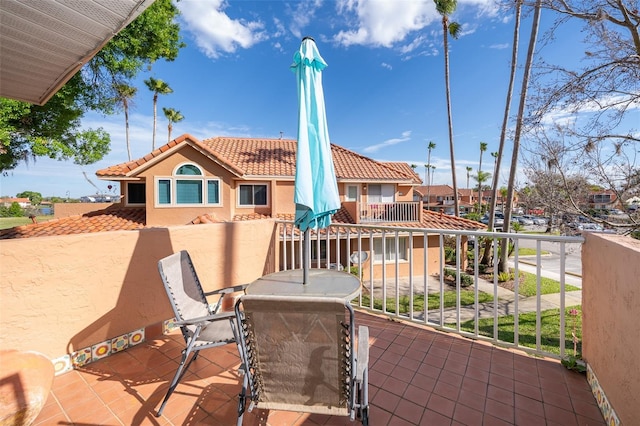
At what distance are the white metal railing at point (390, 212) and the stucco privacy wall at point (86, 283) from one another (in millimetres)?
12431

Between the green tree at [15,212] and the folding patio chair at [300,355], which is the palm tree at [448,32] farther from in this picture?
the green tree at [15,212]

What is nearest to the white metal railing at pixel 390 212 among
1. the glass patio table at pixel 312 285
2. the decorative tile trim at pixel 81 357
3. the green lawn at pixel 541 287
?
the green lawn at pixel 541 287

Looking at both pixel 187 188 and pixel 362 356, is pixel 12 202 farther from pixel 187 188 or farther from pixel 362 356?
pixel 362 356

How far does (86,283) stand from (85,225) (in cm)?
1045

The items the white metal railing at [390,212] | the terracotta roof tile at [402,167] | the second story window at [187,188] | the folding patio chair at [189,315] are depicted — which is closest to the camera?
the folding patio chair at [189,315]

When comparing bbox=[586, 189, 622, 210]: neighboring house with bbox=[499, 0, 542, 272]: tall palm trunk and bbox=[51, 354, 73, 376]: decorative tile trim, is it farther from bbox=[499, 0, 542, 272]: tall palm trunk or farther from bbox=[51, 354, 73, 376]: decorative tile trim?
bbox=[51, 354, 73, 376]: decorative tile trim

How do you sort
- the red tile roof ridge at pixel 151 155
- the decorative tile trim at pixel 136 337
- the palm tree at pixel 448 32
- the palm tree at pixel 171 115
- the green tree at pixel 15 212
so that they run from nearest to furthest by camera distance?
1. the decorative tile trim at pixel 136 337
2. the red tile roof ridge at pixel 151 155
3. the palm tree at pixel 448 32
4. the palm tree at pixel 171 115
5. the green tree at pixel 15 212

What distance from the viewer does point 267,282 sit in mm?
2680

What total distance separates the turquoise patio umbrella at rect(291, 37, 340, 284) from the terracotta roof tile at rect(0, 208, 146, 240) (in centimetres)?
969

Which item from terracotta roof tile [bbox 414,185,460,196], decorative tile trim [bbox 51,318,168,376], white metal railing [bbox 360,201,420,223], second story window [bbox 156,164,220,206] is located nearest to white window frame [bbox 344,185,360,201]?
white metal railing [bbox 360,201,420,223]

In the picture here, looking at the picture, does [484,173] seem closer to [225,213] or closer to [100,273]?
[225,213]

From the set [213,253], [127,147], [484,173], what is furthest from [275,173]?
[484,173]

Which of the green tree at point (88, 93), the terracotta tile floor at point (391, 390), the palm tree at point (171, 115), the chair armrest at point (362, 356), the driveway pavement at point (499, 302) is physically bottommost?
the driveway pavement at point (499, 302)

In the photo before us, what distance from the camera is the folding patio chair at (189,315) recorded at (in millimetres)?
2090
